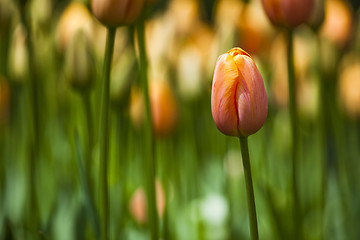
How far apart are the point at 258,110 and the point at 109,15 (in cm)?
16

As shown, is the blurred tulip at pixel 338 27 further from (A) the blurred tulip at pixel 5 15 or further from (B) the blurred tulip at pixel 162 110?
(A) the blurred tulip at pixel 5 15

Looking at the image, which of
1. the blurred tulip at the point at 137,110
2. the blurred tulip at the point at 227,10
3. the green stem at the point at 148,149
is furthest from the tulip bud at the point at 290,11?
the blurred tulip at the point at 227,10

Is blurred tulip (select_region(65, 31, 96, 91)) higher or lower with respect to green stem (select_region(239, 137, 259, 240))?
higher

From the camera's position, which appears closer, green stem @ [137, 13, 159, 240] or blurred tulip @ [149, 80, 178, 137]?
green stem @ [137, 13, 159, 240]

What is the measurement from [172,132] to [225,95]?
419 mm

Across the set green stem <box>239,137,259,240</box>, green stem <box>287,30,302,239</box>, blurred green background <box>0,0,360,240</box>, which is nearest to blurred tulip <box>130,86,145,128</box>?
blurred green background <box>0,0,360,240</box>

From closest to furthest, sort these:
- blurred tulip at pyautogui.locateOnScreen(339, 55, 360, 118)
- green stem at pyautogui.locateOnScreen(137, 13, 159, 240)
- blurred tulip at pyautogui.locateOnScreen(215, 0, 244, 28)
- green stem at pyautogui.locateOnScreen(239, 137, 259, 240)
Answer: green stem at pyautogui.locateOnScreen(239, 137, 259, 240), green stem at pyautogui.locateOnScreen(137, 13, 159, 240), blurred tulip at pyautogui.locateOnScreen(339, 55, 360, 118), blurred tulip at pyautogui.locateOnScreen(215, 0, 244, 28)

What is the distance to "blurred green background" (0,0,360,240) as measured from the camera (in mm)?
688

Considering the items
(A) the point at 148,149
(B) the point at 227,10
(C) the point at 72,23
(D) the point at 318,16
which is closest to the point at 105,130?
A: (A) the point at 148,149

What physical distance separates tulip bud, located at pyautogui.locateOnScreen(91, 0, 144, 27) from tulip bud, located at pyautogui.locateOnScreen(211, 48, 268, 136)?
0.37ft

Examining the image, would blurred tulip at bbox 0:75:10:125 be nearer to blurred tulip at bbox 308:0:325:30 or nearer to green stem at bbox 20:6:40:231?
green stem at bbox 20:6:40:231

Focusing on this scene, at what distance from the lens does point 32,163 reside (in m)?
0.58

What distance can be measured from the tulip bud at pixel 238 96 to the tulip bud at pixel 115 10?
11cm

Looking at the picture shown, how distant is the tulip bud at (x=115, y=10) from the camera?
0.47 metres
